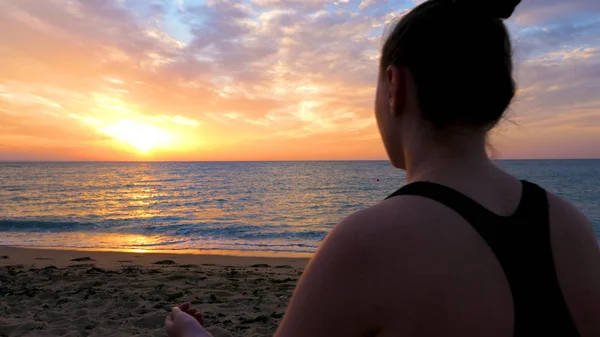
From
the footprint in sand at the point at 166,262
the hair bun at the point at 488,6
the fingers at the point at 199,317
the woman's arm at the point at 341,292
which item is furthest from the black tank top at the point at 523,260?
the footprint in sand at the point at 166,262

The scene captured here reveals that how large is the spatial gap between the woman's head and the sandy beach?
454 cm

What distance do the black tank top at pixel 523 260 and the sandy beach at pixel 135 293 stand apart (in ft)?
14.8

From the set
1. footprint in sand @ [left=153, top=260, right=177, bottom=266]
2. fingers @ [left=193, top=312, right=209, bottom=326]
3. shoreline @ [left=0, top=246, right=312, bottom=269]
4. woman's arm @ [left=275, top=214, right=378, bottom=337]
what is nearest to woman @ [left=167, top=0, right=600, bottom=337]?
woman's arm @ [left=275, top=214, right=378, bottom=337]

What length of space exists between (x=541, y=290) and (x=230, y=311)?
541cm

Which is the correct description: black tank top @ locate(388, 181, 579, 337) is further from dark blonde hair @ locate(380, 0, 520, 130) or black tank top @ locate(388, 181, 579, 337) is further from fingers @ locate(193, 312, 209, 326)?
fingers @ locate(193, 312, 209, 326)

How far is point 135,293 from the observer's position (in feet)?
21.3

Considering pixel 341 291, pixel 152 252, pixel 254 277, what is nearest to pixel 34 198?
pixel 152 252

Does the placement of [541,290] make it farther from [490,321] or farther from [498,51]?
[498,51]

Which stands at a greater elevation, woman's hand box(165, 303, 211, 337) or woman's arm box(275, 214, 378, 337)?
woman's arm box(275, 214, 378, 337)

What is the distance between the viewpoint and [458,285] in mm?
777

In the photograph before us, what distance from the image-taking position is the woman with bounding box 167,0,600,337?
2.56ft

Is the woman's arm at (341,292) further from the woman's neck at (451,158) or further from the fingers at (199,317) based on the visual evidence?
the fingers at (199,317)

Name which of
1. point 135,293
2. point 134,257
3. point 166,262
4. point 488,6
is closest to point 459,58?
point 488,6

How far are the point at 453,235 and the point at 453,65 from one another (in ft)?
1.28
